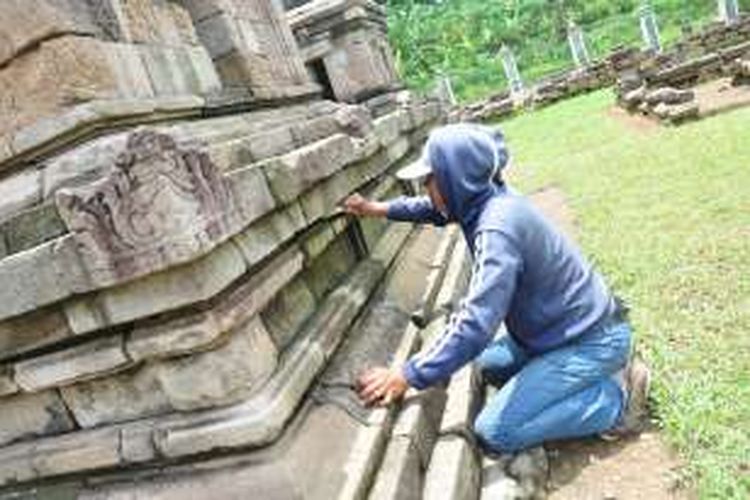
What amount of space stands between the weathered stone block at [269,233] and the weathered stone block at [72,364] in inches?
18.1

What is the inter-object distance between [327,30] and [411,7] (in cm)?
2673

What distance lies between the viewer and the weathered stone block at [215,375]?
248cm

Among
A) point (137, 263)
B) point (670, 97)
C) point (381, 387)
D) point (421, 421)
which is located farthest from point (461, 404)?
point (670, 97)

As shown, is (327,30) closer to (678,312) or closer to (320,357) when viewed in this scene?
(678,312)

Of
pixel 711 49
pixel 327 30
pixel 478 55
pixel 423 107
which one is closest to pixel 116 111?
pixel 423 107

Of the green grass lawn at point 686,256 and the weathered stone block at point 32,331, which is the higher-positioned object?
the weathered stone block at point 32,331

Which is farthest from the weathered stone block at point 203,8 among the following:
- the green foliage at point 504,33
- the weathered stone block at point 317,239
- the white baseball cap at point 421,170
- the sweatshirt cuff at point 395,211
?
the green foliage at point 504,33

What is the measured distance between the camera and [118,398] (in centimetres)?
266

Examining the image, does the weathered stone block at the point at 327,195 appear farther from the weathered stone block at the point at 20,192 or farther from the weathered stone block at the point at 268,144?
the weathered stone block at the point at 20,192

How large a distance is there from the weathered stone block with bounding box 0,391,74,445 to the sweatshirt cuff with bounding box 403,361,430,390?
3.71 feet

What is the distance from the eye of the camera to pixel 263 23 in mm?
5652

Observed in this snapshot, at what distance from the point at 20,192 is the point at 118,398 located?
77 cm

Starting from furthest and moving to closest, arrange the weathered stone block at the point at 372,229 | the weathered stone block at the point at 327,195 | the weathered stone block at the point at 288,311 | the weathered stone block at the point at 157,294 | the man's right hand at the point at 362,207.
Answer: the weathered stone block at the point at 372,229 → the man's right hand at the point at 362,207 → the weathered stone block at the point at 327,195 → the weathered stone block at the point at 288,311 → the weathered stone block at the point at 157,294

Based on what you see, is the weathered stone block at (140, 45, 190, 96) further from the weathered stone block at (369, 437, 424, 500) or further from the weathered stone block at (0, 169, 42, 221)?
the weathered stone block at (369, 437, 424, 500)
